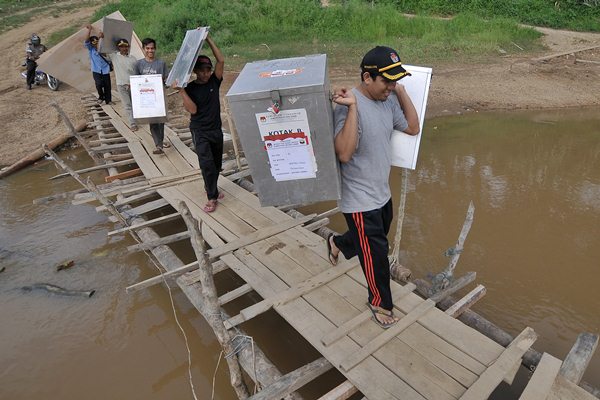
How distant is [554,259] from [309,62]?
3804 millimetres

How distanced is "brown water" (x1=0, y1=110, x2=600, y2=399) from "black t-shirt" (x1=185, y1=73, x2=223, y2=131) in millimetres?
1709

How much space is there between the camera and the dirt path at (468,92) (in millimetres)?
9172

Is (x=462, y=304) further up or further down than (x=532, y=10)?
further up

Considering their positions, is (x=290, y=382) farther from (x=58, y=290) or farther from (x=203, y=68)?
(x=58, y=290)

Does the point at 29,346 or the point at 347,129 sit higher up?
the point at 347,129

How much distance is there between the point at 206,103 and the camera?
4379mm

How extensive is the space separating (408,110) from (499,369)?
5.59 ft

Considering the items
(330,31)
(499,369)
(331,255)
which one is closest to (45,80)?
(330,31)

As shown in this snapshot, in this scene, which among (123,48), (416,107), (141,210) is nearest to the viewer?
(416,107)

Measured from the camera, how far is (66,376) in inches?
142

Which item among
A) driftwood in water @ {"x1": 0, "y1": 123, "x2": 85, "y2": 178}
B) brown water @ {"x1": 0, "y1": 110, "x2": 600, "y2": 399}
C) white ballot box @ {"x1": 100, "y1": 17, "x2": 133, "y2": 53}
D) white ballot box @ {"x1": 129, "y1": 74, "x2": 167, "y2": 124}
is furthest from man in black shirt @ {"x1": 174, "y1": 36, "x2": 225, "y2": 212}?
driftwood in water @ {"x1": 0, "y1": 123, "x2": 85, "y2": 178}

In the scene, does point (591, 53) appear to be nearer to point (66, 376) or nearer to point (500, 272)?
point (500, 272)

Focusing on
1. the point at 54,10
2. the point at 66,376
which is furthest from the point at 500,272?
the point at 54,10

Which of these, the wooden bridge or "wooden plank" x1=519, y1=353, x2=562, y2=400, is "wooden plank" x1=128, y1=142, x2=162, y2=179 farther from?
"wooden plank" x1=519, y1=353, x2=562, y2=400
